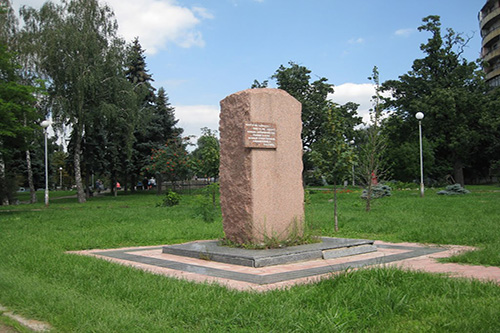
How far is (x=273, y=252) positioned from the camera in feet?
24.5

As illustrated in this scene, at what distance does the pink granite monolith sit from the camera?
8.14 metres

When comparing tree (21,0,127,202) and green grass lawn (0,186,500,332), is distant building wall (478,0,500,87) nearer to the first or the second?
tree (21,0,127,202)

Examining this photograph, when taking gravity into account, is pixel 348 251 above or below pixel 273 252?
below

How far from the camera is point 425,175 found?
4088 cm

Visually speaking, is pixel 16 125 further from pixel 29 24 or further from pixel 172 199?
pixel 29 24

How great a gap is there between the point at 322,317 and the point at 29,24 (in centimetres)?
3336

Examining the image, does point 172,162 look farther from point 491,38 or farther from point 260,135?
point 491,38

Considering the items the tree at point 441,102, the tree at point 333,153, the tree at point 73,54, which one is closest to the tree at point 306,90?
the tree at point 441,102

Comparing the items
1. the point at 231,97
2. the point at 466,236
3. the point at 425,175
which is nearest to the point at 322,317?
the point at 231,97

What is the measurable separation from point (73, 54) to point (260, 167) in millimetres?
25426

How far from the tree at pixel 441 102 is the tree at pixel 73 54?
21.8 meters

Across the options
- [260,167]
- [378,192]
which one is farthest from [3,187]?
[260,167]

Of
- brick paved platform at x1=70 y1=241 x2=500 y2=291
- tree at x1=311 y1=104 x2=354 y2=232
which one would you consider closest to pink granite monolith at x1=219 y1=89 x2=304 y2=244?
brick paved platform at x1=70 y1=241 x2=500 y2=291

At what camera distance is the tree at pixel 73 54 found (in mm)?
29344
